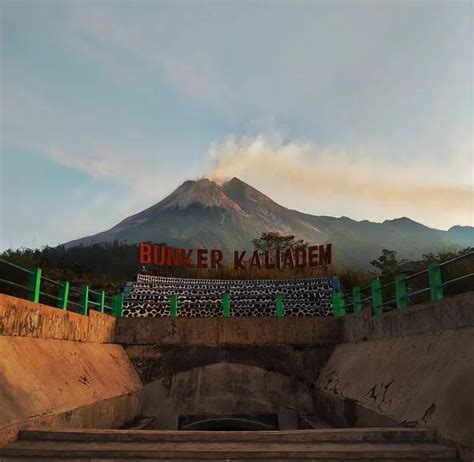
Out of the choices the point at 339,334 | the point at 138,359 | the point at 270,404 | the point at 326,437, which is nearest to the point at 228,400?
the point at 270,404

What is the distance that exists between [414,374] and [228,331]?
23.9ft

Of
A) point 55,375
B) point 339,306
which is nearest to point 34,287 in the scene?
point 55,375

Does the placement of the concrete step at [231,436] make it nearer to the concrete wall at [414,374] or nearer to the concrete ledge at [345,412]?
the concrete wall at [414,374]

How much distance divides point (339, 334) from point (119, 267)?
38.6m

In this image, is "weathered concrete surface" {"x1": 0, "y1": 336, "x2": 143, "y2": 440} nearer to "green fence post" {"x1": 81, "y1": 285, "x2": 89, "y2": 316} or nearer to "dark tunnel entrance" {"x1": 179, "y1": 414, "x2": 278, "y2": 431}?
"green fence post" {"x1": 81, "y1": 285, "x2": 89, "y2": 316}

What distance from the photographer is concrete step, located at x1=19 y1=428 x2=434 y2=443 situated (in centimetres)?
495

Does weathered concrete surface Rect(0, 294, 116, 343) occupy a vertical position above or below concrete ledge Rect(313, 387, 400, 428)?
above

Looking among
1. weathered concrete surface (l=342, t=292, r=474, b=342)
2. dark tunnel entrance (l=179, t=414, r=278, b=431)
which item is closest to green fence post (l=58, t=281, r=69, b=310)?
dark tunnel entrance (l=179, t=414, r=278, b=431)

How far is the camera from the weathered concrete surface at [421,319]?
19.6ft

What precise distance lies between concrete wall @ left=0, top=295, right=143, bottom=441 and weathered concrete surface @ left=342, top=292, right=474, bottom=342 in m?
5.87

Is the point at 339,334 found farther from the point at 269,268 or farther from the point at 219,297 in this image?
the point at 269,268

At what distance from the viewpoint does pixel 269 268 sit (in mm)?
30703

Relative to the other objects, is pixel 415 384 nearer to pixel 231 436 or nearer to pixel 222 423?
pixel 231 436

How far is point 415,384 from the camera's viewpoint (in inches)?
242
